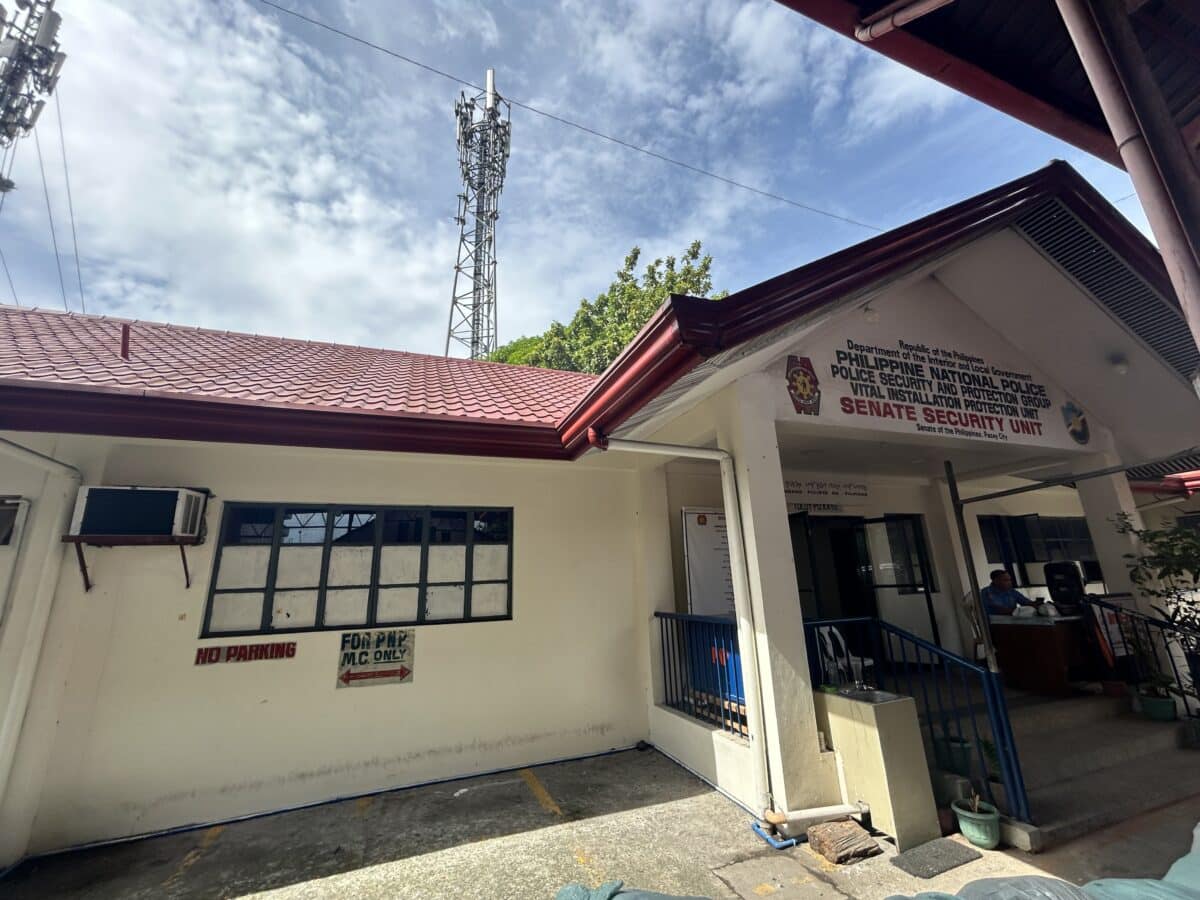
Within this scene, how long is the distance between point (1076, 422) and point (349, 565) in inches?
319

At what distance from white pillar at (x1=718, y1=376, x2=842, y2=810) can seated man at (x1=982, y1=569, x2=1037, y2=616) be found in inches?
174

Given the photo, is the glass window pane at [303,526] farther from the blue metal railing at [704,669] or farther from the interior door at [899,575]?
the interior door at [899,575]

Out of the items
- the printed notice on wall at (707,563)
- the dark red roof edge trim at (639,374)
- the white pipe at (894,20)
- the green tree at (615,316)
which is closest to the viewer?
the white pipe at (894,20)

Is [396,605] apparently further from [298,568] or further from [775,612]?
[775,612]

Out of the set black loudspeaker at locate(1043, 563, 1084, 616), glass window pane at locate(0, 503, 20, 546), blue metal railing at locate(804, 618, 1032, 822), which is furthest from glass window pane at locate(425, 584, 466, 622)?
black loudspeaker at locate(1043, 563, 1084, 616)

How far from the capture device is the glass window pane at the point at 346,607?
4699mm

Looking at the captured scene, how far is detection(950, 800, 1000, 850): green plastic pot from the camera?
3.27 metres

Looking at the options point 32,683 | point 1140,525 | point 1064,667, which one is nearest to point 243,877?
point 32,683

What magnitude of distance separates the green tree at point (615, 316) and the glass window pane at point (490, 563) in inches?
475

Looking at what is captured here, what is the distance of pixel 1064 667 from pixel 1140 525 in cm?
214

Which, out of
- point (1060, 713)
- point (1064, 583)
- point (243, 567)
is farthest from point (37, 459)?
point (1064, 583)

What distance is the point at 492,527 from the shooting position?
5.38 m

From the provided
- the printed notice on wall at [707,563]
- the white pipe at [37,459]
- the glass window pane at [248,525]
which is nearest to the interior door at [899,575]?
the printed notice on wall at [707,563]

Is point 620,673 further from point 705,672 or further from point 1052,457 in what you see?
point 1052,457
